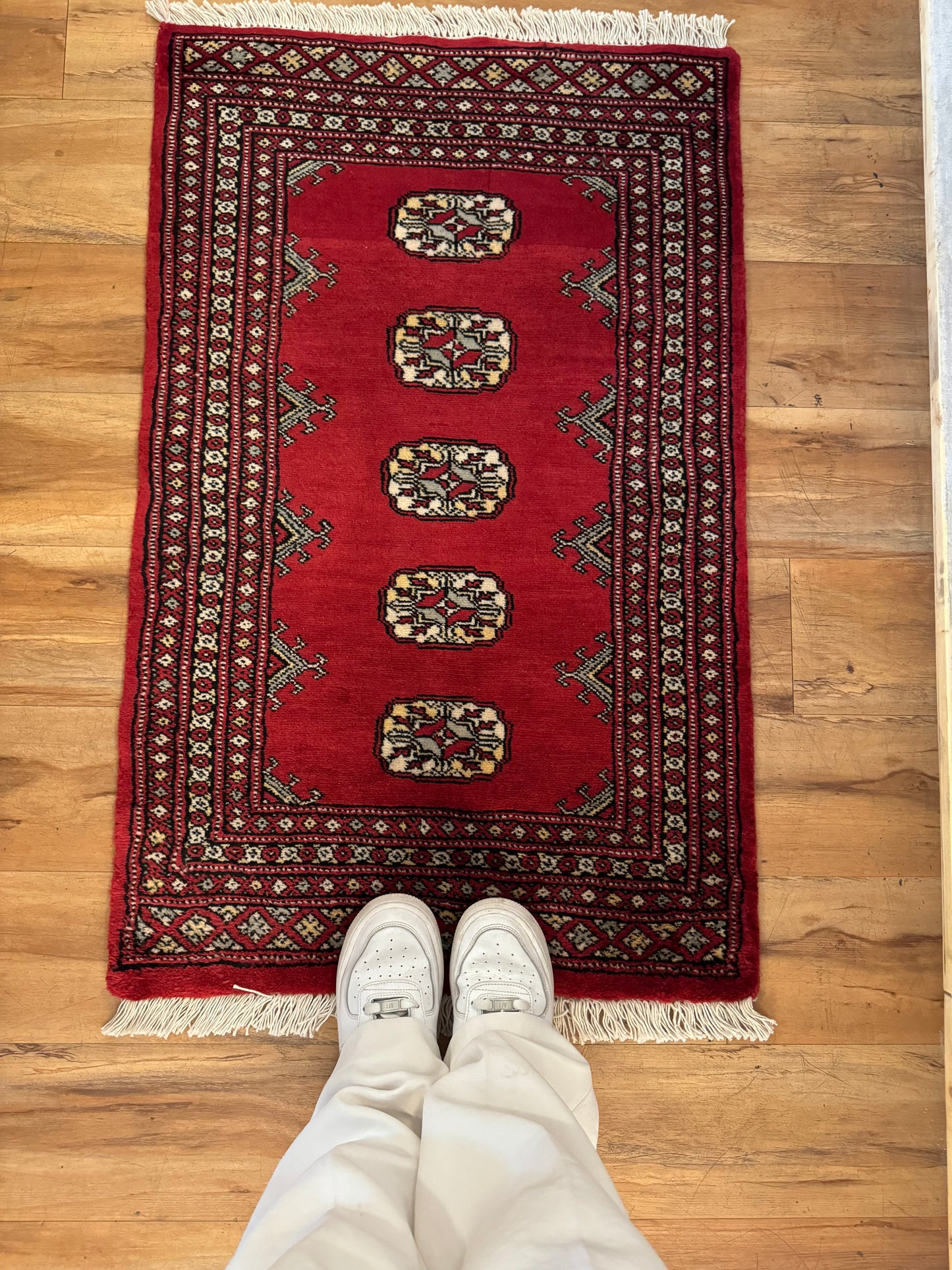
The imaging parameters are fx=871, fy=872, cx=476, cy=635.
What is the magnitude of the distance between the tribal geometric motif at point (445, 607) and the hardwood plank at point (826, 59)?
0.82m

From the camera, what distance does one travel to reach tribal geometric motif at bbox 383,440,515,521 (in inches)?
47.7

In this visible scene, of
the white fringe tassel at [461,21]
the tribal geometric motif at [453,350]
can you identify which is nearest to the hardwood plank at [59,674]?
the tribal geometric motif at [453,350]

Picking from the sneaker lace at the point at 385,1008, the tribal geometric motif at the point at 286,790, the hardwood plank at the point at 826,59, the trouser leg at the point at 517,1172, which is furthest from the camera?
the hardwood plank at the point at 826,59

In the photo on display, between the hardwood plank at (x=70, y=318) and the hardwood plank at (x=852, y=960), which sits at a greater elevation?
the hardwood plank at (x=70, y=318)

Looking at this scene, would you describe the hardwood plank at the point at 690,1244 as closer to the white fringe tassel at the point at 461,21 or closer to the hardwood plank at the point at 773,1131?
the hardwood plank at the point at 773,1131

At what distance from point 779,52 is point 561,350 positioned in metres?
0.57

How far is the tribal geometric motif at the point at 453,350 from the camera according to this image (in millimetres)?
1228

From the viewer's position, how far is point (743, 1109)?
1139 mm

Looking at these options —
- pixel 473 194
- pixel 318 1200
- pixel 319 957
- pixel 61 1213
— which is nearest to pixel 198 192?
pixel 473 194

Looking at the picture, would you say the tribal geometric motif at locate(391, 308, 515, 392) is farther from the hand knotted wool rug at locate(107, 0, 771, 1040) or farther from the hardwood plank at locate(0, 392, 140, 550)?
the hardwood plank at locate(0, 392, 140, 550)

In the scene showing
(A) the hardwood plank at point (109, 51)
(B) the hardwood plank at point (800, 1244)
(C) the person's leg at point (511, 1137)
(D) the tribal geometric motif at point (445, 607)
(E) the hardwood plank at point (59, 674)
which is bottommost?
(B) the hardwood plank at point (800, 1244)

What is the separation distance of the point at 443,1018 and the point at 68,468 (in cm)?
91

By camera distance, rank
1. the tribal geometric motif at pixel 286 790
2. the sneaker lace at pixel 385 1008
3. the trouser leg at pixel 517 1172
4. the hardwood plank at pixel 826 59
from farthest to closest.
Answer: the hardwood plank at pixel 826 59 < the tribal geometric motif at pixel 286 790 < the sneaker lace at pixel 385 1008 < the trouser leg at pixel 517 1172

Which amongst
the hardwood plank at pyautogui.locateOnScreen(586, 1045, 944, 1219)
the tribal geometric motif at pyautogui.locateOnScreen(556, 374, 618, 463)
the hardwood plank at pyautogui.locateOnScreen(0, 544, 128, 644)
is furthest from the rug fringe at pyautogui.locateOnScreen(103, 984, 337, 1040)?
the tribal geometric motif at pyautogui.locateOnScreen(556, 374, 618, 463)
